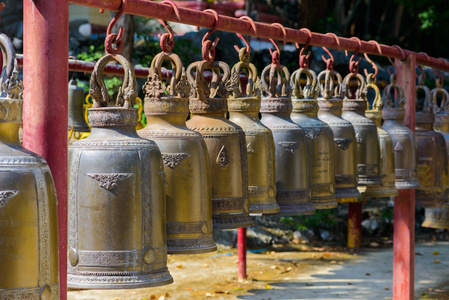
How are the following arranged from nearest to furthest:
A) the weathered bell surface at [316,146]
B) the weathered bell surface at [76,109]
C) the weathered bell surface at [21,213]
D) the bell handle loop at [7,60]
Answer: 1. the weathered bell surface at [21,213]
2. the bell handle loop at [7,60]
3. the weathered bell surface at [316,146]
4. the weathered bell surface at [76,109]

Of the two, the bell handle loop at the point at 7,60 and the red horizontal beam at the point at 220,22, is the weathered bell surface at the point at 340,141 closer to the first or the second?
the red horizontal beam at the point at 220,22

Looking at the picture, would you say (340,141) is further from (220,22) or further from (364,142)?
(220,22)

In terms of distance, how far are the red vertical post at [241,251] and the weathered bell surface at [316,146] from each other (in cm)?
350

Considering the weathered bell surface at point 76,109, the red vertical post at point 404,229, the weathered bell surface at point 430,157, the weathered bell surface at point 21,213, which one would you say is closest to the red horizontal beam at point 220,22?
the red vertical post at point 404,229

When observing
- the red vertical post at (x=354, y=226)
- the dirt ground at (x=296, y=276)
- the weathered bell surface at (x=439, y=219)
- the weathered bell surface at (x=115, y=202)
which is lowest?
the dirt ground at (x=296, y=276)

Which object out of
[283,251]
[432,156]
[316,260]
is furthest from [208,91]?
[283,251]

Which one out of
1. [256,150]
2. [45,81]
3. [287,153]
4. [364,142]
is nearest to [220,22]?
[256,150]

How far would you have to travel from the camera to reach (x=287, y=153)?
3318 millimetres

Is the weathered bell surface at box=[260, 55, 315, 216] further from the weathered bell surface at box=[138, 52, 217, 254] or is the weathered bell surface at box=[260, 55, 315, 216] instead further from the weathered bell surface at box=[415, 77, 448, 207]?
the weathered bell surface at box=[415, 77, 448, 207]

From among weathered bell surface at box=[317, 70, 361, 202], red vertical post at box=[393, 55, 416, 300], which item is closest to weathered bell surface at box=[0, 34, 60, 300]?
weathered bell surface at box=[317, 70, 361, 202]

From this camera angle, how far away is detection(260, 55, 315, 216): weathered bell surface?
10.9 ft

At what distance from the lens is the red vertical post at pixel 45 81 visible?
2.15 m

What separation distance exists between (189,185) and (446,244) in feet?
25.9

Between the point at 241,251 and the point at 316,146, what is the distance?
3.81 metres
